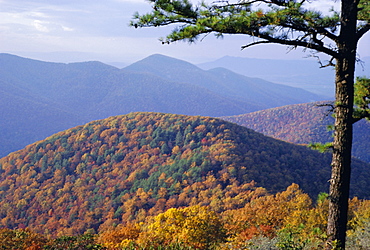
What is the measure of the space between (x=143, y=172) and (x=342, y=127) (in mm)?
68245

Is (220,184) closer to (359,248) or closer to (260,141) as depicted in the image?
(260,141)

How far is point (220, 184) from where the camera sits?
2371 inches

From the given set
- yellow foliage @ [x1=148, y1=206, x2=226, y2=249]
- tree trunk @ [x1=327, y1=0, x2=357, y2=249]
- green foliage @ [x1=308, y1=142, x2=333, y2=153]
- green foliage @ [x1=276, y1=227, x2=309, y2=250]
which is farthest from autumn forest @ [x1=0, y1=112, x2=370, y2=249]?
tree trunk @ [x1=327, y1=0, x2=357, y2=249]

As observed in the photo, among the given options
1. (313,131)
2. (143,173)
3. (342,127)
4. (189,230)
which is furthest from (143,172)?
(313,131)

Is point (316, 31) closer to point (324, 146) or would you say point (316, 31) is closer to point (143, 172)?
point (324, 146)

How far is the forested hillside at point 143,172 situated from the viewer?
197 feet

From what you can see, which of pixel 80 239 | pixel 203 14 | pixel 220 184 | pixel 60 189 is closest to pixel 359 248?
pixel 203 14

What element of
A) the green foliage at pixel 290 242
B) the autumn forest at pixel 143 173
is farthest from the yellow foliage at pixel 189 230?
the autumn forest at pixel 143 173

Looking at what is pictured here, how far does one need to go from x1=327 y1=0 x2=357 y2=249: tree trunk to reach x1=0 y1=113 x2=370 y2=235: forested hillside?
129ft

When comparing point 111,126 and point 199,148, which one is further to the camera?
point 111,126

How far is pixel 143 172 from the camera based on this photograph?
243ft

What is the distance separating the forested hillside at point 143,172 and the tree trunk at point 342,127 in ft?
129

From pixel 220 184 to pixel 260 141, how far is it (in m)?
17.9

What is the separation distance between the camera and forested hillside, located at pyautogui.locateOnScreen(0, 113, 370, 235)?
197ft
